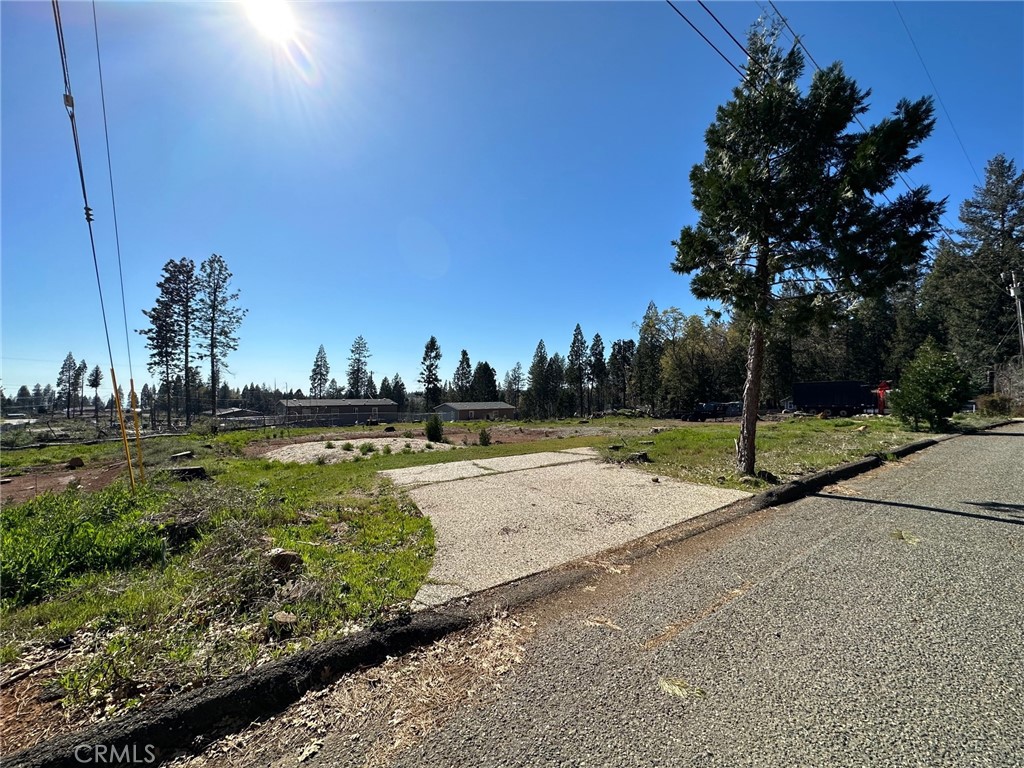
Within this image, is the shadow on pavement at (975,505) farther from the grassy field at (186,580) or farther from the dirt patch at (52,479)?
the dirt patch at (52,479)

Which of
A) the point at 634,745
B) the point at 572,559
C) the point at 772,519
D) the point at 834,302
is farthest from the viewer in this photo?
the point at 834,302

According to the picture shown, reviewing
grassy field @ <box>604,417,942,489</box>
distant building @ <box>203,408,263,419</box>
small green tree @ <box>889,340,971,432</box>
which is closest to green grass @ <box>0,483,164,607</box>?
grassy field @ <box>604,417,942,489</box>

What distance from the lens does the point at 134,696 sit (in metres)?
2.16

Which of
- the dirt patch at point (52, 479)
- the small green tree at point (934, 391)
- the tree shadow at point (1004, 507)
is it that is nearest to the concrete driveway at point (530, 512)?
the tree shadow at point (1004, 507)

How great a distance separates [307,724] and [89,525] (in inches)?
171

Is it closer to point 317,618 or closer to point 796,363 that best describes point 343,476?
point 317,618

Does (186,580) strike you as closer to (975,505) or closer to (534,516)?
(534,516)

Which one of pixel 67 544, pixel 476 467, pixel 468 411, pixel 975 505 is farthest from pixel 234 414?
pixel 975 505

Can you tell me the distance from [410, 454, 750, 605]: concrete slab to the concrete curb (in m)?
0.26

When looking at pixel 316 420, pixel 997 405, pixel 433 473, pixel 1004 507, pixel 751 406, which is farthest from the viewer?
pixel 316 420

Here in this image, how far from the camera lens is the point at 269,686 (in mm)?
2262

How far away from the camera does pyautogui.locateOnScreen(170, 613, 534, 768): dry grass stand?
1940 millimetres

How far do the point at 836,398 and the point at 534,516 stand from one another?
36.8m

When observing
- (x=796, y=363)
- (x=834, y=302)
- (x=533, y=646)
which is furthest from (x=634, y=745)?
(x=796, y=363)
